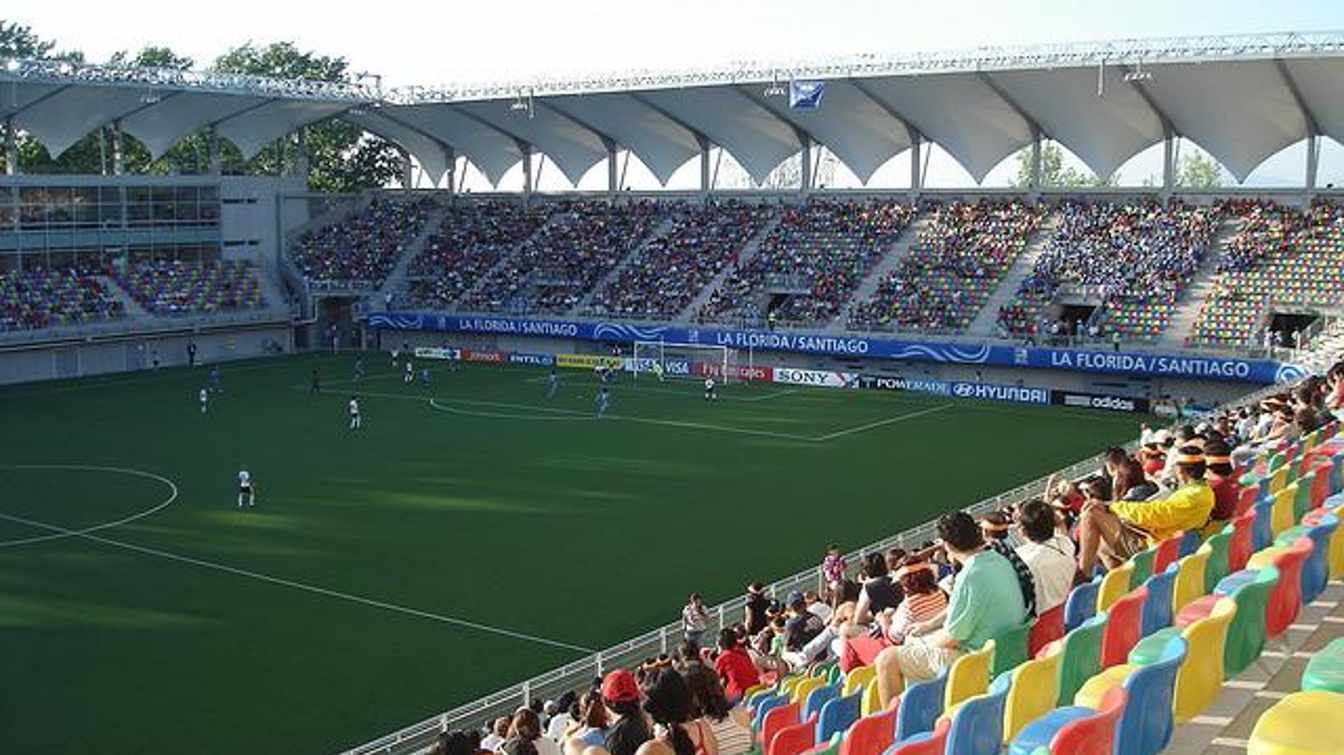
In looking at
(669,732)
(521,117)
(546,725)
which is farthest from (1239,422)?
(521,117)

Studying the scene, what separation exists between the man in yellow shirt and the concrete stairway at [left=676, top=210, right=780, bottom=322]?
50.7 m

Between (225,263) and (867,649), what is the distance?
214 ft

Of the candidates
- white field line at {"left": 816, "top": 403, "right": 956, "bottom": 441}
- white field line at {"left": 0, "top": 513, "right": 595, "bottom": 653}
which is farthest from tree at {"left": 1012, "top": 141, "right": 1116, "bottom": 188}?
white field line at {"left": 0, "top": 513, "right": 595, "bottom": 653}

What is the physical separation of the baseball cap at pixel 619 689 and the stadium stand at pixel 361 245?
2542 inches

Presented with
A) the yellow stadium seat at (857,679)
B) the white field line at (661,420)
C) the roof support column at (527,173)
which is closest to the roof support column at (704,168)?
the roof support column at (527,173)

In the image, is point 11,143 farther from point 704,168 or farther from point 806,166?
point 806,166

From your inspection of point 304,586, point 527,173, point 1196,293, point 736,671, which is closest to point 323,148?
point 527,173

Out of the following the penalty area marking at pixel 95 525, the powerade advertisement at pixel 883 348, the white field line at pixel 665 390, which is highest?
the powerade advertisement at pixel 883 348

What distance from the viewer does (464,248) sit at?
73188 mm

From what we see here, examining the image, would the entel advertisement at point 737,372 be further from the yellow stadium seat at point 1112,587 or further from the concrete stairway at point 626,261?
the yellow stadium seat at point 1112,587

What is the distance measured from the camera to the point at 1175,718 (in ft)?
21.4

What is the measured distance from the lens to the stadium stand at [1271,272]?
48.3 meters

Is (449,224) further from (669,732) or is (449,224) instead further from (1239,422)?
(669,732)

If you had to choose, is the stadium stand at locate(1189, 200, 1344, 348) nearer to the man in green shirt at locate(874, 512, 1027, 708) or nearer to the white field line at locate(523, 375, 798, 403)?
the white field line at locate(523, 375, 798, 403)
